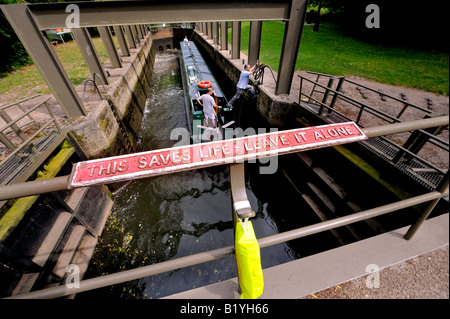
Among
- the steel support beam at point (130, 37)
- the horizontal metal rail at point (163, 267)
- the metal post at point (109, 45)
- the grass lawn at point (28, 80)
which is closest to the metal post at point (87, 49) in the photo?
the metal post at point (109, 45)

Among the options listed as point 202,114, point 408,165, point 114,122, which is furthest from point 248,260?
point 114,122

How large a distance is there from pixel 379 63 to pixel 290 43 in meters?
8.74

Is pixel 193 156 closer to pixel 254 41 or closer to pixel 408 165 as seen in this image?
pixel 408 165

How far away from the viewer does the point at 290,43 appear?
6.34 meters

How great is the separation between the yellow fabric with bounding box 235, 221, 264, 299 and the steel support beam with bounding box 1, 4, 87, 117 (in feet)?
22.4

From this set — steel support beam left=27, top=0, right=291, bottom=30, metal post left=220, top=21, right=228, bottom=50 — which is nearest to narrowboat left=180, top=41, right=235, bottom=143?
steel support beam left=27, top=0, right=291, bottom=30

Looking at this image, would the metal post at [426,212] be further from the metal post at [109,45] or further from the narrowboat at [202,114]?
the metal post at [109,45]

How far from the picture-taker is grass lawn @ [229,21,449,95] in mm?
8742

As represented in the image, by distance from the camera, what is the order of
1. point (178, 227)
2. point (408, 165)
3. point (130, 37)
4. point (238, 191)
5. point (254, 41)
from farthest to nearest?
point (130, 37), point (254, 41), point (178, 227), point (408, 165), point (238, 191)

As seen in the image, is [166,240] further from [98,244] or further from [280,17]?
[280,17]

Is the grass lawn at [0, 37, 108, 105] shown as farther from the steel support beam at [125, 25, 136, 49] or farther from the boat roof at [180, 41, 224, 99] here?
the boat roof at [180, 41, 224, 99]

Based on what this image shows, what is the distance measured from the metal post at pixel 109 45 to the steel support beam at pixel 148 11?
4198 mm
